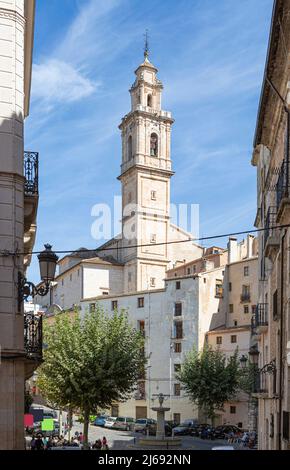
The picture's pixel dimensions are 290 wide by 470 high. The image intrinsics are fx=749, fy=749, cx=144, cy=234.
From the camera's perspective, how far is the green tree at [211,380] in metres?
54.1

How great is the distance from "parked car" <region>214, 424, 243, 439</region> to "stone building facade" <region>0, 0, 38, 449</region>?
3875cm

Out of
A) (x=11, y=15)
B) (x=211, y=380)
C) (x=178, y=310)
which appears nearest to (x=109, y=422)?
(x=211, y=380)

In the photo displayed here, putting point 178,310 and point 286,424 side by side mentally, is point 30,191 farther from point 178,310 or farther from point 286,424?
point 178,310

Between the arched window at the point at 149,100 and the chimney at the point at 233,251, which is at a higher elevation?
the arched window at the point at 149,100

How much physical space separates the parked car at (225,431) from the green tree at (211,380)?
4.44 feet

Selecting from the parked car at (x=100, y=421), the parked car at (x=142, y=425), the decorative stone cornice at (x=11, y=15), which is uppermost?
the decorative stone cornice at (x=11, y=15)

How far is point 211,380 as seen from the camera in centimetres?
5412

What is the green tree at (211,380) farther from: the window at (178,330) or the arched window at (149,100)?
the arched window at (149,100)

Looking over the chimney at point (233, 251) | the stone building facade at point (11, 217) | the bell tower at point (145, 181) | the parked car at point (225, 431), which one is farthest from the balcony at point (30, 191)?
the bell tower at point (145, 181)

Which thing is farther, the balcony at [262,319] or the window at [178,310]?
the window at [178,310]

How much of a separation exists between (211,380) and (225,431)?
3.68 m

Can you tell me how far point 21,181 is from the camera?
15.3m
